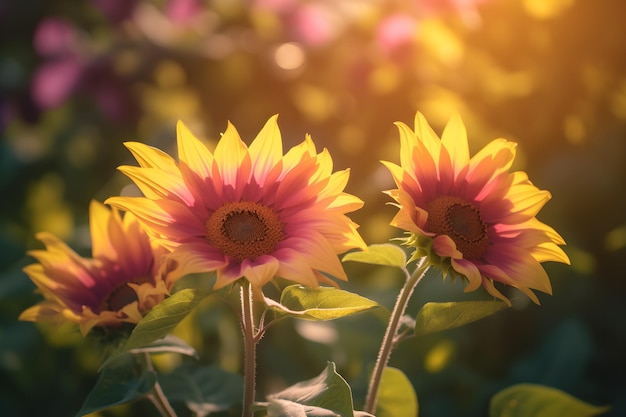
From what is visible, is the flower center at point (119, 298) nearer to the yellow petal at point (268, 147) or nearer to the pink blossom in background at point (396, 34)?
the yellow petal at point (268, 147)

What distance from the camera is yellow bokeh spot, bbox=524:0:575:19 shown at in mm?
1249

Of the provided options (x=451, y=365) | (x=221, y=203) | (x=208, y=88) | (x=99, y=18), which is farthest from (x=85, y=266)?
(x=99, y=18)

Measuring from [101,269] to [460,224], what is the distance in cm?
35

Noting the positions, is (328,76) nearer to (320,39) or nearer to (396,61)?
(320,39)

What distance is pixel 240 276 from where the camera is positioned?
0.53 meters


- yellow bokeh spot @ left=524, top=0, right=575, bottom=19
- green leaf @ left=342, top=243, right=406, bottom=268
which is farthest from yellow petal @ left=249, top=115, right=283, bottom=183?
yellow bokeh spot @ left=524, top=0, right=575, bottom=19

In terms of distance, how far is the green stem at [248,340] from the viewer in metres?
0.58

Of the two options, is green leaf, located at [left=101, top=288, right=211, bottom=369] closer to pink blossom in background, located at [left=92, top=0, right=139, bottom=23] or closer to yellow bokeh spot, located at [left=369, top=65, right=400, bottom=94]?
yellow bokeh spot, located at [left=369, top=65, right=400, bottom=94]

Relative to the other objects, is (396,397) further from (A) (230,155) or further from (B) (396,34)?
(B) (396,34)

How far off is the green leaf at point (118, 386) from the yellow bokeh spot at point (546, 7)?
35.1 inches

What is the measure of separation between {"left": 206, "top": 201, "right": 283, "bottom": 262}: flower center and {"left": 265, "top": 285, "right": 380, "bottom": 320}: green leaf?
0.13 ft

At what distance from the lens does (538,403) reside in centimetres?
72

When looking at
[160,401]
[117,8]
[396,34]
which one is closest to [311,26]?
[396,34]

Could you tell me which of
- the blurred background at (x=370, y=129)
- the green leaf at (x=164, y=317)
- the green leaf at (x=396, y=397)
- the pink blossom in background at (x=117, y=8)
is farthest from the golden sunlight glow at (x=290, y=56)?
the green leaf at (x=164, y=317)
